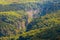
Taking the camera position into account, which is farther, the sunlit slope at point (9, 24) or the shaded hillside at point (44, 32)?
the sunlit slope at point (9, 24)

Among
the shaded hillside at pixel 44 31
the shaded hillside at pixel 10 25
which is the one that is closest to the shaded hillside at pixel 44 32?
the shaded hillside at pixel 44 31

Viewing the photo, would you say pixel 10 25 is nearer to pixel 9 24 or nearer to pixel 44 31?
pixel 9 24

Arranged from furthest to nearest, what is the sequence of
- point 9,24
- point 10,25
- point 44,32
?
1. point 9,24
2. point 10,25
3. point 44,32

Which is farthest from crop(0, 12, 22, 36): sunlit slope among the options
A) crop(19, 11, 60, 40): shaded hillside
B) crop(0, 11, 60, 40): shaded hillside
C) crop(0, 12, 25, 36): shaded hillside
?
crop(0, 11, 60, 40): shaded hillside

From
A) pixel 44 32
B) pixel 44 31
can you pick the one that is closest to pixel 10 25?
pixel 44 31

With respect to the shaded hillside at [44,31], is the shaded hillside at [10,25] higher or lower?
lower

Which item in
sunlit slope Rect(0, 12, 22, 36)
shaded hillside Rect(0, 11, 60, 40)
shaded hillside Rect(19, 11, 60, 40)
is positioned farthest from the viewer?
sunlit slope Rect(0, 12, 22, 36)

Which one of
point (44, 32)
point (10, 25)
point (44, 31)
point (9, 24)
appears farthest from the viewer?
point (9, 24)

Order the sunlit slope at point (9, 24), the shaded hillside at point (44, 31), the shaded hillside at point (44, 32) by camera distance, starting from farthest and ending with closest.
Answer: the sunlit slope at point (9, 24) < the shaded hillside at point (44, 31) < the shaded hillside at point (44, 32)

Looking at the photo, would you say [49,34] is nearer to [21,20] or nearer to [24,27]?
[24,27]

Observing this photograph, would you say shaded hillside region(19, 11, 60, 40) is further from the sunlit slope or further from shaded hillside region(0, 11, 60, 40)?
the sunlit slope

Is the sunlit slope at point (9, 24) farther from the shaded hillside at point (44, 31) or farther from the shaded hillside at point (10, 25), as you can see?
the shaded hillside at point (44, 31)
